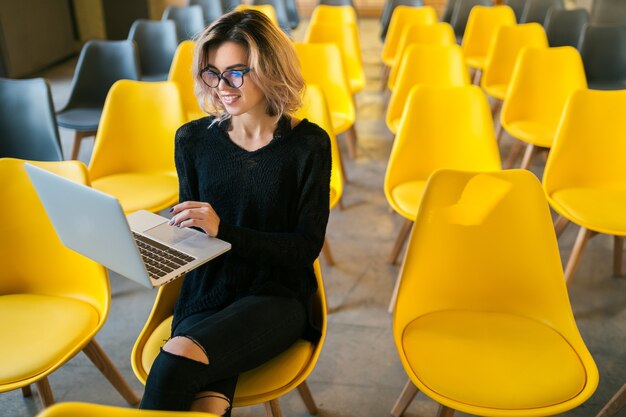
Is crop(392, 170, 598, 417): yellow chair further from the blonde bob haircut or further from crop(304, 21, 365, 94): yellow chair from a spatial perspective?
crop(304, 21, 365, 94): yellow chair

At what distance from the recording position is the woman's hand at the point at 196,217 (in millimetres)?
1255

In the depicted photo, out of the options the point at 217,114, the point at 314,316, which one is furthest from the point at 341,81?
the point at 314,316

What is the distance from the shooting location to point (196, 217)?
1.26 m

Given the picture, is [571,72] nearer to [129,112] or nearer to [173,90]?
[173,90]

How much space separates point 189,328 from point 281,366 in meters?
0.24

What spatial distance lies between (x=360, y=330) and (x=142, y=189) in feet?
3.65

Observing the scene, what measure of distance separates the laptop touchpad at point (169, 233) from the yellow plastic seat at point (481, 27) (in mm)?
4119

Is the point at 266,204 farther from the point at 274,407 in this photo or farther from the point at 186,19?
the point at 186,19

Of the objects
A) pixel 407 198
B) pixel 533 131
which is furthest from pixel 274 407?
pixel 533 131

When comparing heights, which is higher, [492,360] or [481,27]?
[481,27]

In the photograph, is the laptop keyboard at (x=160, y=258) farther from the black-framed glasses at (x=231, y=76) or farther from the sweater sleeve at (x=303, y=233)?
the black-framed glasses at (x=231, y=76)

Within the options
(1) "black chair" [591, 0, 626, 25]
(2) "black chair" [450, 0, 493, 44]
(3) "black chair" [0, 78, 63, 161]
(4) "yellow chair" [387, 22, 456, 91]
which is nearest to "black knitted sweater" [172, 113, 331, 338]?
(3) "black chair" [0, 78, 63, 161]

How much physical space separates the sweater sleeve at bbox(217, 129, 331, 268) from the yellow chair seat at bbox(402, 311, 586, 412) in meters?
0.39

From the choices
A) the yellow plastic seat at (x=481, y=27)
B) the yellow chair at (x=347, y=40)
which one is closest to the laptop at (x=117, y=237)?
the yellow chair at (x=347, y=40)
